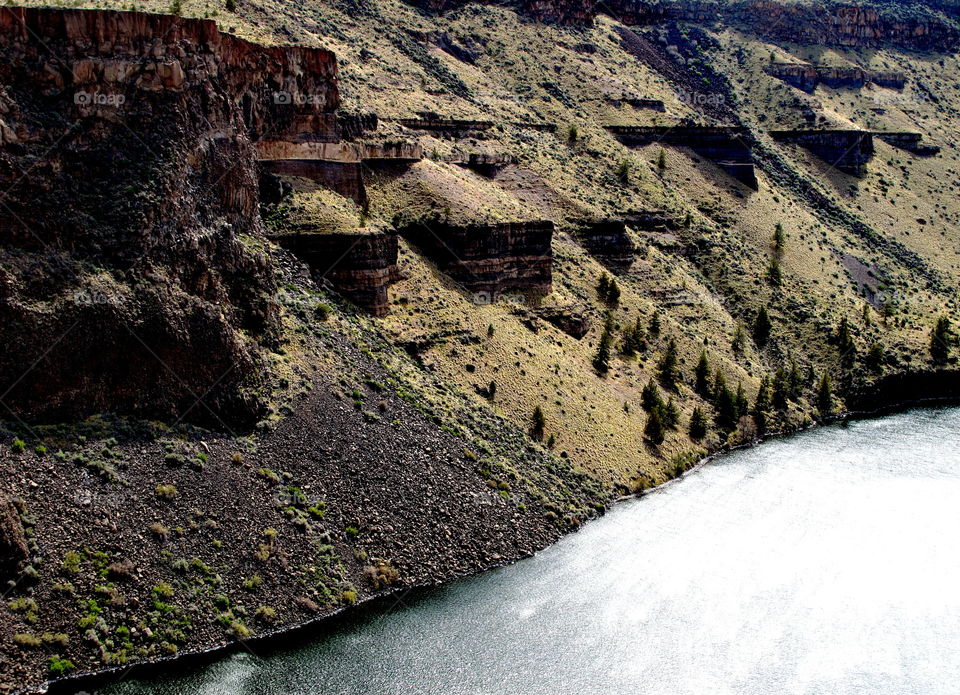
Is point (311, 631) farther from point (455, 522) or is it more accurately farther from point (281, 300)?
point (281, 300)

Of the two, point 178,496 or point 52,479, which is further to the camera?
point 178,496

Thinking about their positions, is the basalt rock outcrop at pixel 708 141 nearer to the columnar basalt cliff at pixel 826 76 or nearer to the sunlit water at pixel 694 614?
the columnar basalt cliff at pixel 826 76

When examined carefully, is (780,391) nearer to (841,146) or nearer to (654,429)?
(654,429)

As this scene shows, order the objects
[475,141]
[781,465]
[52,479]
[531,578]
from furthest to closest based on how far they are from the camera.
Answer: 1. [475,141]
2. [781,465]
3. [531,578]
4. [52,479]

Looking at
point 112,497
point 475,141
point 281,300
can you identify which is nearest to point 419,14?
point 475,141

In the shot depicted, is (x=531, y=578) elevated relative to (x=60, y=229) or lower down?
lower down

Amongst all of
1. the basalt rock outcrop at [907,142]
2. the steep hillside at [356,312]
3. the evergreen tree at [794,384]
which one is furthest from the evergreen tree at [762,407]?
the basalt rock outcrop at [907,142]

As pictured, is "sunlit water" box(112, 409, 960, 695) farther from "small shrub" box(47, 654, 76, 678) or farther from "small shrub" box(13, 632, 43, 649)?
"small shrub" box(13, 632, 43, 649)
